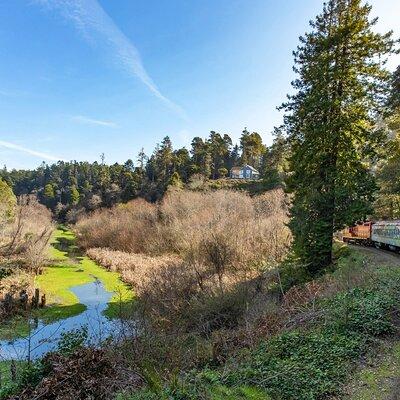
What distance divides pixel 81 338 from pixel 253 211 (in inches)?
1259

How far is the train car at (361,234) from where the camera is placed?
105 feet

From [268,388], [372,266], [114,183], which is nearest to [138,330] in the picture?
[268,388]

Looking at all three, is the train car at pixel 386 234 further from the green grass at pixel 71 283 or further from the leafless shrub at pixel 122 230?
the leafless shrub at pixel 122 230

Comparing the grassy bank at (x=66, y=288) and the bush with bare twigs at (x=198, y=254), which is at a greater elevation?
the bush with bare twigs at (x=198, y=254)

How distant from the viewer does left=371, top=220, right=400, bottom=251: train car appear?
80.1 ft

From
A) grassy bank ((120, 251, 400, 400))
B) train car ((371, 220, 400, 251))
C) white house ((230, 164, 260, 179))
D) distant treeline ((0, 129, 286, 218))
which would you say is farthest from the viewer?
white house ((230, 164, 260, 179))

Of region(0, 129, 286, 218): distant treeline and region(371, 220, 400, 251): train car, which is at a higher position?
region(0, 129, 286, 218): distant treeline

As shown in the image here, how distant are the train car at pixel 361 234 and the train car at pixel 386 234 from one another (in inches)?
53.2

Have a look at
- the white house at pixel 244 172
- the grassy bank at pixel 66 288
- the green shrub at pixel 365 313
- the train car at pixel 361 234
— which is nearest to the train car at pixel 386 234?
the train car at pixel 361 234

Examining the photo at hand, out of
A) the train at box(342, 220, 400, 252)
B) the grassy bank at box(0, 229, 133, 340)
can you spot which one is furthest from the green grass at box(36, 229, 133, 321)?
the train at box(342, 220, 400, 252)

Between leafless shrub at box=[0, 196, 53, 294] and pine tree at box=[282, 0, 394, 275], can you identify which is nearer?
pine tree at box=[282, 0, 394, 275]

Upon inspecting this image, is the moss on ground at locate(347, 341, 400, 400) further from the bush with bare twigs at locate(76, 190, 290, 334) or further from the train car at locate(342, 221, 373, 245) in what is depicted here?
the train car at locate(342, 221, 373, 245)

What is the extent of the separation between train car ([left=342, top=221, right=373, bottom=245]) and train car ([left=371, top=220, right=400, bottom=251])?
53.2 inches

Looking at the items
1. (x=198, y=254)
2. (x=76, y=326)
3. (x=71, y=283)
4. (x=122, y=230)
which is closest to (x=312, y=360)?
(x=198, y=254)
